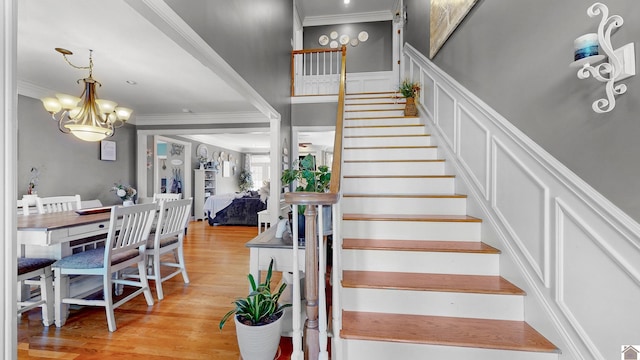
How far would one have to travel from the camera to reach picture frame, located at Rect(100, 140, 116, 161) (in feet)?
15.5

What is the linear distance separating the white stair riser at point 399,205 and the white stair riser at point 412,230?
0.83 ft

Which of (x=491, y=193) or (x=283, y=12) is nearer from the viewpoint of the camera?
(x=491, y=193)

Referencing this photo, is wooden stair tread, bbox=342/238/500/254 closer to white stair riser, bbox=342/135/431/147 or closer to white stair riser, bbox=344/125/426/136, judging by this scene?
white stair riser, bbox=342/135/431/147

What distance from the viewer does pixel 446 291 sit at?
4.87 ft

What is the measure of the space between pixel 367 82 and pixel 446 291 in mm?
5425

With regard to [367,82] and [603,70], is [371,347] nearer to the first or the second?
[603,70]

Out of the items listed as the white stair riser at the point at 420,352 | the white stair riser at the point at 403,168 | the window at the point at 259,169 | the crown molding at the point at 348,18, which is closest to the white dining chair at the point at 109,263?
the white stair riser at the point at 420,352

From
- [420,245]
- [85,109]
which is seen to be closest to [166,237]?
[85,109]

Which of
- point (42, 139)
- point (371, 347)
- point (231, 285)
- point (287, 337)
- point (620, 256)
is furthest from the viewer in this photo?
point (42, 139)

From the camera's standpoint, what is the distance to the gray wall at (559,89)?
3.15 feet

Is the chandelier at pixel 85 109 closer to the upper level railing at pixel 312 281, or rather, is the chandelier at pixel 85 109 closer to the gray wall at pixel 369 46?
the upper level railing at pixel 312 281

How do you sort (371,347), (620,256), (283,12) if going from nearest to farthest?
1. (620,256)
2. (371,347)
3. (283,12)

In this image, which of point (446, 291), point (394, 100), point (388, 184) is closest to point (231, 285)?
point (388, 184)

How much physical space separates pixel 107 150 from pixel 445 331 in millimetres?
5662
